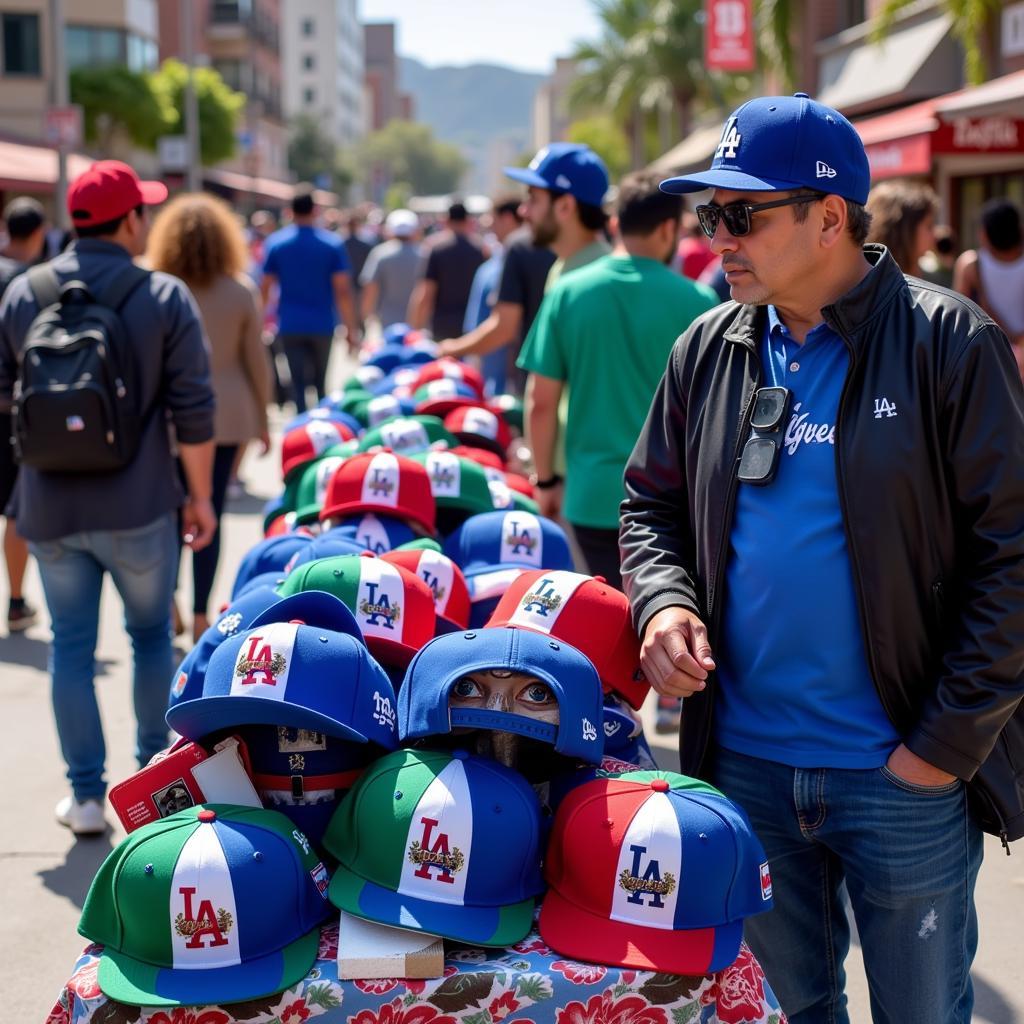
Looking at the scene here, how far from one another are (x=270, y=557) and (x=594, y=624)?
141 cm

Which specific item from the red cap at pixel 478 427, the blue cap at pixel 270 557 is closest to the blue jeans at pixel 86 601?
the blue cap at pixel 270 557

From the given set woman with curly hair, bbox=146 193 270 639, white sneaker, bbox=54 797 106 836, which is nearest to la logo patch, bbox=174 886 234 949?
white sneaker, bbox=54 797 106 836

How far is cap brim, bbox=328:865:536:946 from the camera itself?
237 centimetres

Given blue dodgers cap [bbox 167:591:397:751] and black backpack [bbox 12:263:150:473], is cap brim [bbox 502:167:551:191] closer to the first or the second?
black backpack [bbox 12:263:150:473]

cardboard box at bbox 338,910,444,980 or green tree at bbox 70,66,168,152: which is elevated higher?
green tree at bbox 70,66,168,152

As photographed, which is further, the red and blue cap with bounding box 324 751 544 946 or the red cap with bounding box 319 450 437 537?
the red cap with bounding box 319 450 437 537

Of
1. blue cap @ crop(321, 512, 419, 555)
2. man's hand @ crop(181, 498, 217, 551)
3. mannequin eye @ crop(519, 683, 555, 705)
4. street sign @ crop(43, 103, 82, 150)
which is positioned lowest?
mannequin eye @ crop(519, 683, 555, 705)

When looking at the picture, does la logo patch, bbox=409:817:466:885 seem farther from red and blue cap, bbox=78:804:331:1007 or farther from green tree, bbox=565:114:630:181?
green tree, bbox=565:114:630:181

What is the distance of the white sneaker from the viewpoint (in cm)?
494

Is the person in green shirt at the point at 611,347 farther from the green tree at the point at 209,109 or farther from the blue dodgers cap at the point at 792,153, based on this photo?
the green tree at the point at 209,109

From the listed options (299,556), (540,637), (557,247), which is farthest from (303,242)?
(540,637)

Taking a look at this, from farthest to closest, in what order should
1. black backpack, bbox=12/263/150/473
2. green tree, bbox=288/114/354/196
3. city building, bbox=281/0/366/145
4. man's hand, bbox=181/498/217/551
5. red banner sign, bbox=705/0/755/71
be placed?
city building, bbox=281/0/366/145
green tree, bbox=288/114/354/196
red banner sign, bbox=705/0/755/71
man's hand, bbox=181/498/217/551
black backpack, bbox=12/263/150/473

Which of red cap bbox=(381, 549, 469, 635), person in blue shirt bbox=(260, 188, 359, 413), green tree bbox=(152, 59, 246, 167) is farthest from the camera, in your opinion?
green tree bbox=(152, 59, 246, 167)

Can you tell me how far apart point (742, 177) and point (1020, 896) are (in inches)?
116
